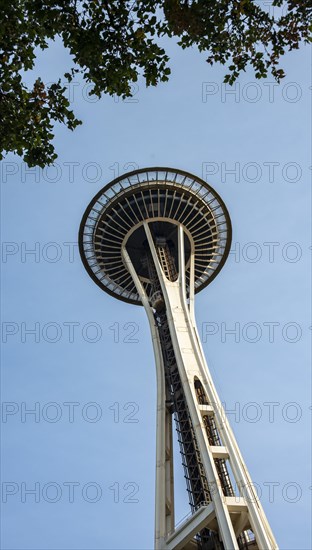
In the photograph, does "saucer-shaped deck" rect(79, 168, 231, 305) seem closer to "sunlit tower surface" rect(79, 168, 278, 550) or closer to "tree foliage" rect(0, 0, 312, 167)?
"sunlit tower surface" rect(79, 168, 278, 550)

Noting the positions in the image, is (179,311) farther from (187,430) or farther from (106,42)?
(106,42)

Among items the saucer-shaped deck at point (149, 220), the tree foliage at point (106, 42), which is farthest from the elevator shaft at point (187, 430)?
the tree foliage at point (106, 42)

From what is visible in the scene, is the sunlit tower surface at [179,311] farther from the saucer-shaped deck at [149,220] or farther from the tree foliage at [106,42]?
the tree foliage at [106,42]

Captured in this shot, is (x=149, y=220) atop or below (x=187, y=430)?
atop

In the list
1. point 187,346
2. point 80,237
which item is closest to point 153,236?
point 80,237

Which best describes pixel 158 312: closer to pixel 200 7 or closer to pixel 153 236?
pixel 153 236

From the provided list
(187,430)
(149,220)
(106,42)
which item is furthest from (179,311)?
(106,42)
